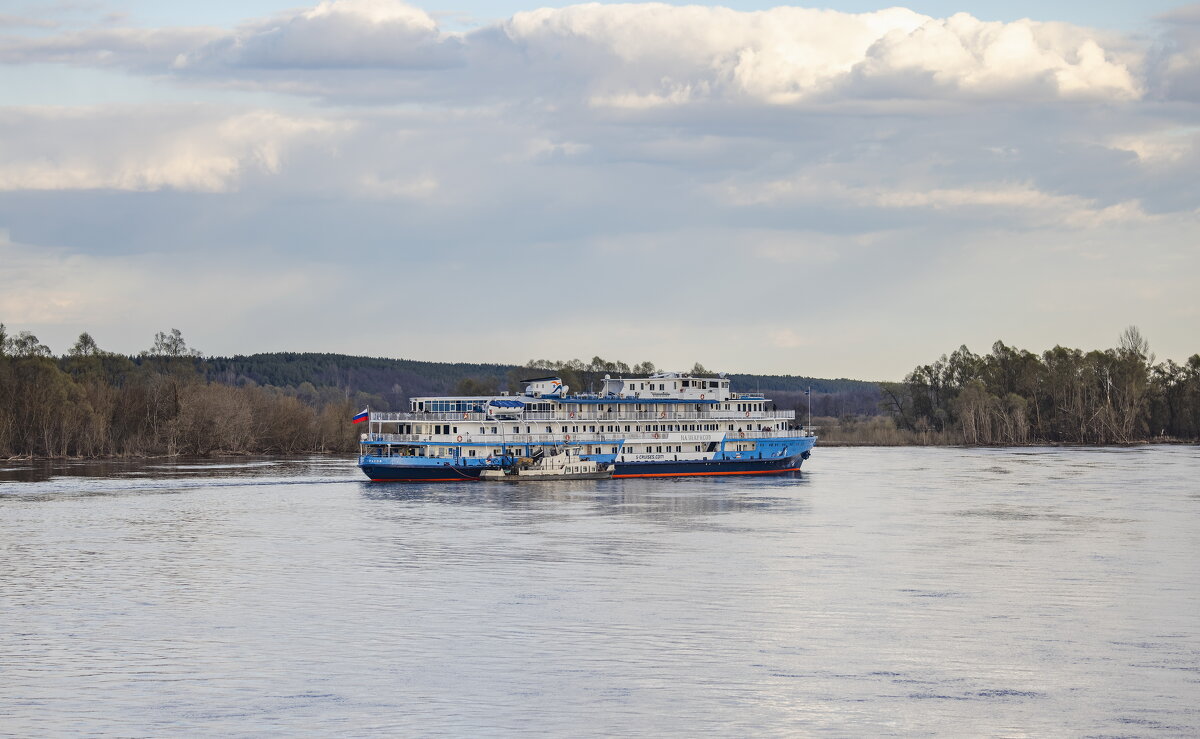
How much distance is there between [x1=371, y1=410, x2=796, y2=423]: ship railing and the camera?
371 ft

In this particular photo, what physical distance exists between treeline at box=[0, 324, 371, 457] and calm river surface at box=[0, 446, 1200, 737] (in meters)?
76.5

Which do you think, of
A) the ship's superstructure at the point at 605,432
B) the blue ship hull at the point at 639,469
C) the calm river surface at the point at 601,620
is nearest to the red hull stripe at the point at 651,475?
the blue ship hull at the point at 639,469

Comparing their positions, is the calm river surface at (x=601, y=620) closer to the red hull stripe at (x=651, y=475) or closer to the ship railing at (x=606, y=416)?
the ship railing at (x=606, y=416)

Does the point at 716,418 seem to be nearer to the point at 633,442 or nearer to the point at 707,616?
the point at 633,442

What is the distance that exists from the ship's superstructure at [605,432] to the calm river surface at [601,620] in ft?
80.8

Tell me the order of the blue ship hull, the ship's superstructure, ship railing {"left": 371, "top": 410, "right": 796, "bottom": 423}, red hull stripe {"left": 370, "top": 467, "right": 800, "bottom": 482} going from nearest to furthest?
the blue ship hull → ship railing {"left": 371, "top": 410, "right": 796, "bottom": 423} → the ship's superstructure → red hull stripe {"left": 370, "top": 467, "right": 800, "bottom": 482}

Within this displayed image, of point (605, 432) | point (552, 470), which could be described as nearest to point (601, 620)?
point (552, 470)

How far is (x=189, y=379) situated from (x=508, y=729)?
576ft

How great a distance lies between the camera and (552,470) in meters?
117

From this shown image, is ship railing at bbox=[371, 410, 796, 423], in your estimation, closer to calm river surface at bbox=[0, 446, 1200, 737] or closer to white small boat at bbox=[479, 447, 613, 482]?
white small boat at bbox=[479, 447, 613, 482]

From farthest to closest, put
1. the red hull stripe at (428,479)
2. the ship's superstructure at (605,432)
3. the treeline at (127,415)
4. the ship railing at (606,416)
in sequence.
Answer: the treeline at (127,415) → the red hull stripe at (428,479) → the ship's superstructure at (605,432) → the ship railing at (606,416)

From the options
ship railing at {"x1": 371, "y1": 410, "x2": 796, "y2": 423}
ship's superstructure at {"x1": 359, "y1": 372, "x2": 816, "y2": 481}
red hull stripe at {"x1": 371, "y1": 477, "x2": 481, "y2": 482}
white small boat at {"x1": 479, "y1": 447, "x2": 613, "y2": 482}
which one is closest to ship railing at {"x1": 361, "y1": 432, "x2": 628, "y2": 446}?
ship's superstructure at {"x1": 359, "y1": 372, "x2": 816, "y2": 481}

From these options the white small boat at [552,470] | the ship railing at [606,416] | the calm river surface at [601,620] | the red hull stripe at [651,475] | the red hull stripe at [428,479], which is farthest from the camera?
the white small boat at [552,470]

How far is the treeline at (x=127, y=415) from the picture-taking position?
158625 mm
